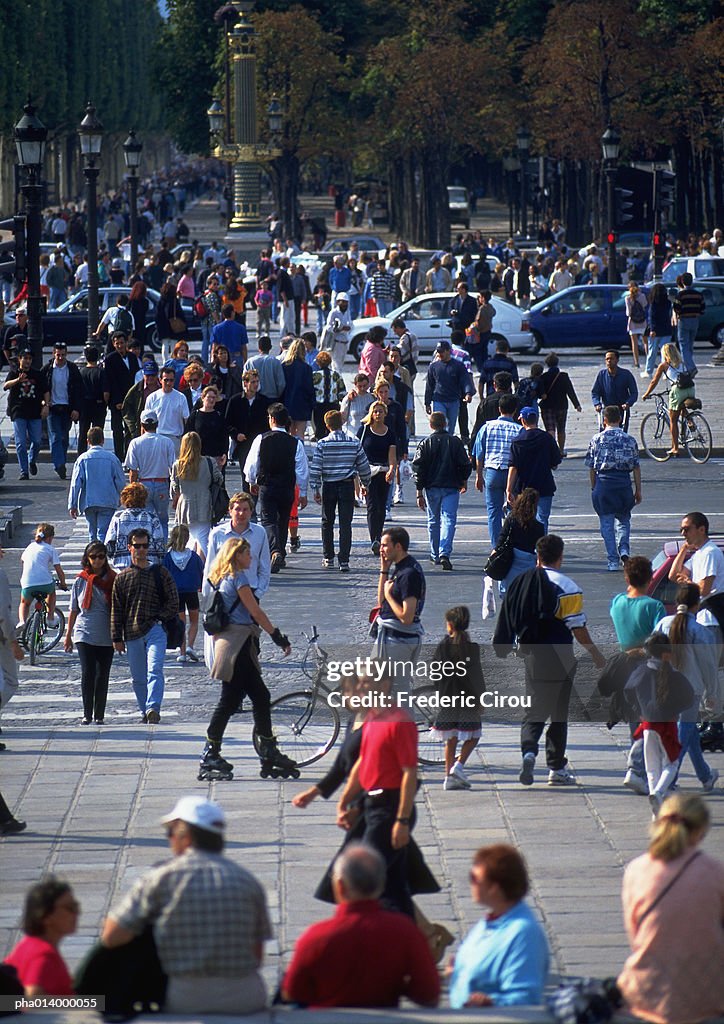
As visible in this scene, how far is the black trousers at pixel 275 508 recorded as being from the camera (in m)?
18.1

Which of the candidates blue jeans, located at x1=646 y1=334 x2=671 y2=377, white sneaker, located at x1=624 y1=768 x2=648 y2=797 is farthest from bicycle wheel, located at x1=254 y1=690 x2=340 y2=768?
blue jeans, located at x1=646 y1=334 x2=671 y2=377

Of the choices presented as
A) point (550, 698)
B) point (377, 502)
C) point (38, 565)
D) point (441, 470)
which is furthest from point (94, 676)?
point (377, 502)

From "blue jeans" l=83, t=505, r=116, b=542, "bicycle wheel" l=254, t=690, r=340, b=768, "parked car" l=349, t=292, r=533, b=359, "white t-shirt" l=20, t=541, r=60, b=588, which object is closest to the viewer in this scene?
"bicycle wheel" l=254, t=690, r=340, b=768

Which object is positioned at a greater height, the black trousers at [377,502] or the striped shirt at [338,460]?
the striped shirt at [338,460]

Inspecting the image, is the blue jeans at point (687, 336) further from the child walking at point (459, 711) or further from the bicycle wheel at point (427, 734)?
the child walking at point (459, 711)

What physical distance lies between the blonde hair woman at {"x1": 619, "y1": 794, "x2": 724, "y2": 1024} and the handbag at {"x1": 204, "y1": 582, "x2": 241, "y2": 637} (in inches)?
210

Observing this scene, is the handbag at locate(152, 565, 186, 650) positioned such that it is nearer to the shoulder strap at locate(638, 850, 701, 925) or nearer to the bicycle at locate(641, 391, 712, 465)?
the shoulder strap at locate(638, 850, 701, 925)

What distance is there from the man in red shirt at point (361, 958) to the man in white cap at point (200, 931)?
0.17 metres

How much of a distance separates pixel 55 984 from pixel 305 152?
7465 cm

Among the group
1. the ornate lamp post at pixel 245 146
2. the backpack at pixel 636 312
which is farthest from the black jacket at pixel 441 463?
the ornate lamp post at pixel 245 146

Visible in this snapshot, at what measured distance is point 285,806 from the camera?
1149 cm

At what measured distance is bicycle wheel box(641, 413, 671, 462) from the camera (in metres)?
25.2

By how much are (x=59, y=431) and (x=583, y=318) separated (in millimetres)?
15748

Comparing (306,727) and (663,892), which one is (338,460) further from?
(663,892)
